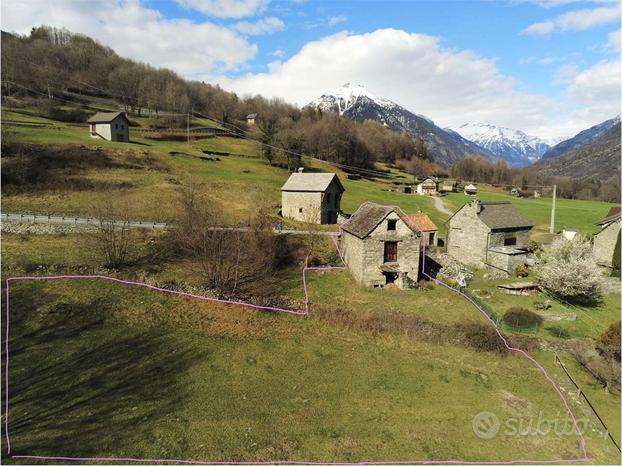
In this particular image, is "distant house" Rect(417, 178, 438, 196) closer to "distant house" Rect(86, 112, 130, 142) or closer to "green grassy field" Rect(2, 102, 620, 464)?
"green grassy field" Rect(2, 102, 620, 464)

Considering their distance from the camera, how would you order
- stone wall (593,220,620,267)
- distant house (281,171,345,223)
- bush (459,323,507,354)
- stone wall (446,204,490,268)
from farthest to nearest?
1. distant house (281,171,345,223)
2. stone wall (446,204,490,268)
3. stone wall (593,220,620,267)
4. bush (459,323,507,354)

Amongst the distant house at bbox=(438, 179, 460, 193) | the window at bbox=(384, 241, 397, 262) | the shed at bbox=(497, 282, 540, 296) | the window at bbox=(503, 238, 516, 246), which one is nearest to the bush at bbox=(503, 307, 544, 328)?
the shed at bbox=(497, 282, 540, 296)

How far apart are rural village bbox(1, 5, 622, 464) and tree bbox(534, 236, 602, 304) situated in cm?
20

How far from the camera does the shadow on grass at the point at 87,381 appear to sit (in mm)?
14539

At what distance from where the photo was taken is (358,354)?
2298cm

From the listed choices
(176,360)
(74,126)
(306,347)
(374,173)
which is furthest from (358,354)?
(374,173)

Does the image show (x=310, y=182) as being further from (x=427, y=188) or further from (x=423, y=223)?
(x=427, y=188)

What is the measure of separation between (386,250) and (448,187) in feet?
297

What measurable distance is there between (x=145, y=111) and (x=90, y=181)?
257 feet

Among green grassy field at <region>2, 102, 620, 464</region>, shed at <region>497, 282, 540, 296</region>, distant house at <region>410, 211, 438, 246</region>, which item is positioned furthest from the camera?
distant house at <region>410, 211, 438, 246</region>

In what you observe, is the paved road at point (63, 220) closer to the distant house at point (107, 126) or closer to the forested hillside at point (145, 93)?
the distant house at point (107, 126)

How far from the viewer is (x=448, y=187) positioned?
114250 mm

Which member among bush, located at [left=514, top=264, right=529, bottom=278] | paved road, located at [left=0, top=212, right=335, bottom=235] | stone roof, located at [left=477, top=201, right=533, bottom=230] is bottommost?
bush, located at [left=514, top=264, right=529, bottom=278]

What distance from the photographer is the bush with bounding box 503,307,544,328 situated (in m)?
27.2
